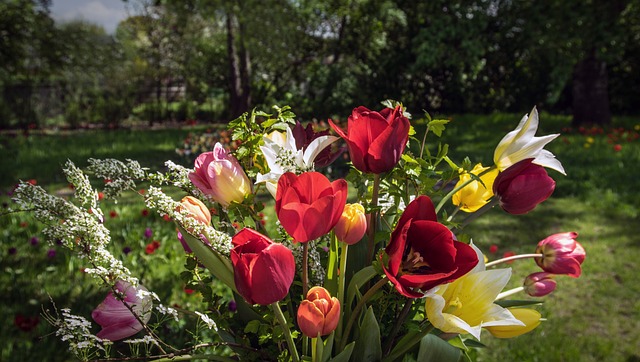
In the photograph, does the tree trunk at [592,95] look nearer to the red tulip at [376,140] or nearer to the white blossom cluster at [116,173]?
the red tulip at [376,140]

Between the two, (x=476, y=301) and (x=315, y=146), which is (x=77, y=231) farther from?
(x=476, y=301)

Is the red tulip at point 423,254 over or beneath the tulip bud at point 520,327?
over

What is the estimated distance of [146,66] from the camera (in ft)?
58.7

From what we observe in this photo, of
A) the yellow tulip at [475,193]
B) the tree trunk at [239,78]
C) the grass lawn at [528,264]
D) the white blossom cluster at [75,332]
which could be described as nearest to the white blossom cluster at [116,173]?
the white blossom cluster at [75,332]

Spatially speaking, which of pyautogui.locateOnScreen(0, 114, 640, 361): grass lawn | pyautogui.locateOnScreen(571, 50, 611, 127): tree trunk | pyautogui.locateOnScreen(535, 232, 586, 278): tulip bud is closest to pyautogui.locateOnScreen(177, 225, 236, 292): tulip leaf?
pyautogui.locateOnScreen(535, 232, 586, 278): tulip bud

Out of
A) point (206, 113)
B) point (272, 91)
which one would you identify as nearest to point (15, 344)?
point (272, 91)

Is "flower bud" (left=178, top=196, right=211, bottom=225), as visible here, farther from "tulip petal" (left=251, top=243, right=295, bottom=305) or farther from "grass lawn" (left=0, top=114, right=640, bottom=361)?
"grass lawn" (left=0, top=114, right=640, bottom=361)

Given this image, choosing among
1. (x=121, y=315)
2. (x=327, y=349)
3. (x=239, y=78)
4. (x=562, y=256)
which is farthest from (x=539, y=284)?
(x=239, y=78)

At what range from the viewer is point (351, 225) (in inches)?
35.1

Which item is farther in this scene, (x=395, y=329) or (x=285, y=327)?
(x=395, y=329)

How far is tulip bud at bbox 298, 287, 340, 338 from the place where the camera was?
2.69 ft

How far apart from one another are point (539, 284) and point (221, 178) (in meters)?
0.63

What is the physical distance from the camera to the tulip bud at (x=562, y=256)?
1032 millimetres

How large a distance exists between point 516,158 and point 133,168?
0.67 meters
